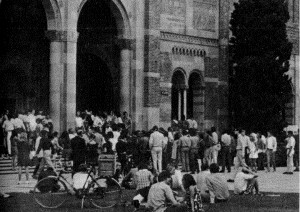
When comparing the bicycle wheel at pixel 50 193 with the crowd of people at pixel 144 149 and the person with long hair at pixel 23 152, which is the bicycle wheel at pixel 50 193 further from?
the person with long hair at pixel 23 152

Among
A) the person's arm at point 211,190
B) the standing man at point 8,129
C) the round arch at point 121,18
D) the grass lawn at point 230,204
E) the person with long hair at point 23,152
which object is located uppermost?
the round arch at point 121,18

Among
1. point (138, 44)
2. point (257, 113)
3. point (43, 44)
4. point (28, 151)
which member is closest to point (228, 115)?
point (257, 113)

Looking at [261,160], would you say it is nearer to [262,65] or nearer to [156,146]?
[262,65]

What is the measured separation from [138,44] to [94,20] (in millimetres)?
2677

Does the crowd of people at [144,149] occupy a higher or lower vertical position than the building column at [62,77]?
lower

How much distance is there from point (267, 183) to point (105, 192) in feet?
33.1

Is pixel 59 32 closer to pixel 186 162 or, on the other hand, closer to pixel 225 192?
pixel 186 162

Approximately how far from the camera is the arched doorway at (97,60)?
38.4 meters

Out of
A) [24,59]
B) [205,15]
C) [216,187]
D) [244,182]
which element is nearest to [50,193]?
[216,187]

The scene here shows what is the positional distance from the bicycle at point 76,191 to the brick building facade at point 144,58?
1521 centimetres

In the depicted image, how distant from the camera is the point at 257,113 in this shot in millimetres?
39250

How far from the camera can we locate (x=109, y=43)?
127ft

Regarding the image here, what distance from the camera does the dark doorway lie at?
128ft

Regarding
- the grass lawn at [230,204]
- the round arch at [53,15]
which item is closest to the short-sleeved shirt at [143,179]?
the grass lawn at [230,204]
